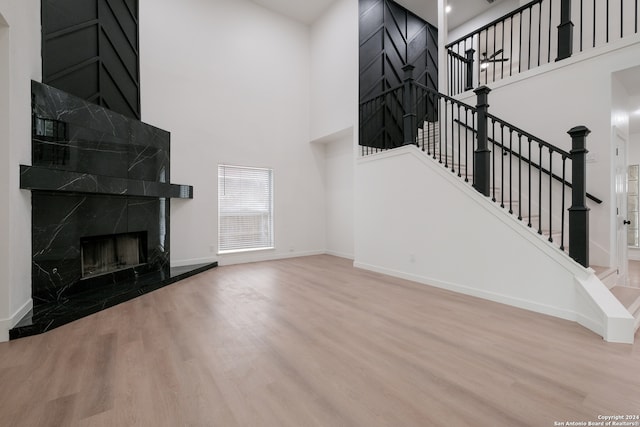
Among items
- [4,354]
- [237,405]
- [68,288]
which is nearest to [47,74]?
[68,288]

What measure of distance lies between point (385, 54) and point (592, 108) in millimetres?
3973

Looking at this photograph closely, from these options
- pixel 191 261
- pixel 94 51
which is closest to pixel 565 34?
pixel 94 51

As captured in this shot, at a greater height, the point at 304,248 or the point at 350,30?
the point at 350,30

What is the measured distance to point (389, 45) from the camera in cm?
628

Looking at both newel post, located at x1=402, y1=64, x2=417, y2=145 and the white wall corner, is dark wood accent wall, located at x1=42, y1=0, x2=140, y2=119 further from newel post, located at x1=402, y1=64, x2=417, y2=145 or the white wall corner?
the white wall corner

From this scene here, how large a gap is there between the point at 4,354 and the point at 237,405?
2.13m

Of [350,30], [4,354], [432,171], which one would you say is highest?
[350,30]

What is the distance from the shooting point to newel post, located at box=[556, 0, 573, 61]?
3.93m

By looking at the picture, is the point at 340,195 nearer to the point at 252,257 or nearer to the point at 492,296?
the point at 252,257

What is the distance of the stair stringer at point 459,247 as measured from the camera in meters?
2.74

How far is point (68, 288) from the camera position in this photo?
Result: 3277 millimetres

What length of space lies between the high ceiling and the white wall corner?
22.8ft

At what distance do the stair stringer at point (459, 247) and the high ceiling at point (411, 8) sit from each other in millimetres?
4059

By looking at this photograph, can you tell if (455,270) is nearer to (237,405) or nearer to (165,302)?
(237,405)
